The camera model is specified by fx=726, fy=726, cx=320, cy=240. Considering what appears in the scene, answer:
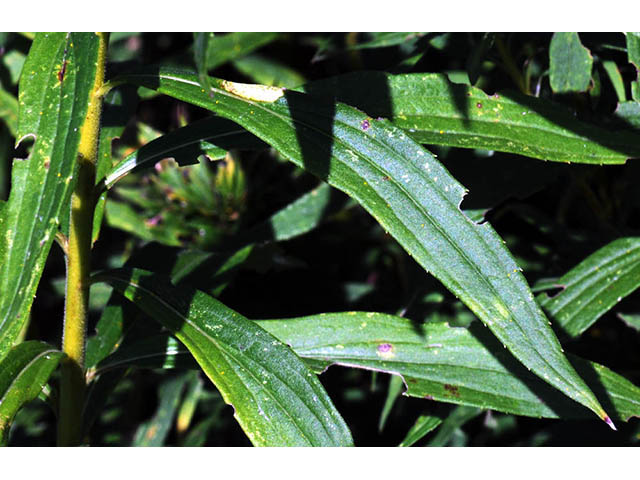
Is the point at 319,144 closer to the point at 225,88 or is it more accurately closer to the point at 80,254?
the point at 225,88

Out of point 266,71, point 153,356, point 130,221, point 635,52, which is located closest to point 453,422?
point 153,356

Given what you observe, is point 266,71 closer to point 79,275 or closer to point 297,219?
point 297,219

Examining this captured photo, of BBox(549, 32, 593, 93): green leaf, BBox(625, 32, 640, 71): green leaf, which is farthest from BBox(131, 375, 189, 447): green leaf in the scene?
BBox(625, 32, 640, 71): green leaf

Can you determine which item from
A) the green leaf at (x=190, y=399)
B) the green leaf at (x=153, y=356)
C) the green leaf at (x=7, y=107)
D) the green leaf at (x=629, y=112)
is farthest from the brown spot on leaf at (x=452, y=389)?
the green leaf at (x=7, y=107)

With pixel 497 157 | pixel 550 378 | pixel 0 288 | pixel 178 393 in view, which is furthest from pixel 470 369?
pixel 178 393

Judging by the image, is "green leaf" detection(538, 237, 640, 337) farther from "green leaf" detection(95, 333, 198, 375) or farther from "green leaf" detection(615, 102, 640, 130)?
"green leaf" detection(95, 333, 198, 375)

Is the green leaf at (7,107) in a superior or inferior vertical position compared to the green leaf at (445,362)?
superior

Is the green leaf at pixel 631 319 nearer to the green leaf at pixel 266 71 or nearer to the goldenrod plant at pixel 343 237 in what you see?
the goldenrod plant at pixel 343 237
